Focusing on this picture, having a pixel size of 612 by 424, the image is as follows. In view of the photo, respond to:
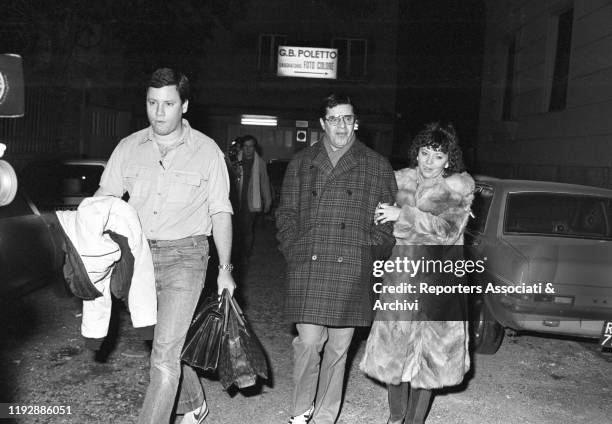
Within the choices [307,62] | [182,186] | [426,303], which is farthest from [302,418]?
[307,62]

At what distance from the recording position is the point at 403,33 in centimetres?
2475

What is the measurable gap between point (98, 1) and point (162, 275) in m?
9.77

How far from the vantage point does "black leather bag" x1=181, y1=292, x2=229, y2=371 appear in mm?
3361

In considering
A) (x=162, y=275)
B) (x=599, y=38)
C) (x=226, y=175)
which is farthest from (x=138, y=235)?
(x=599, y=38)

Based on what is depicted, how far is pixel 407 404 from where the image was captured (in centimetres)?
399

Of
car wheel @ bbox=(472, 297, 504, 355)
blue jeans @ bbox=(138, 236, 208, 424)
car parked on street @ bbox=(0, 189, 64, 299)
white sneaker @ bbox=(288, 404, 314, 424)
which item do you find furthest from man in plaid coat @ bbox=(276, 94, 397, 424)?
car parked on street @ bbox=(0, 189, 64, 299)

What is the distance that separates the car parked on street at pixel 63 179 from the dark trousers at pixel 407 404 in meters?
4.78

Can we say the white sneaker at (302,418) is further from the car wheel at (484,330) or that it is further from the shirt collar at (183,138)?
the car wheel at (484,330)

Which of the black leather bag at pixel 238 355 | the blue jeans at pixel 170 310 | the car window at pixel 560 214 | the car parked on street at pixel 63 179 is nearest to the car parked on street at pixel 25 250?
the car parked on street at pixel 63 179

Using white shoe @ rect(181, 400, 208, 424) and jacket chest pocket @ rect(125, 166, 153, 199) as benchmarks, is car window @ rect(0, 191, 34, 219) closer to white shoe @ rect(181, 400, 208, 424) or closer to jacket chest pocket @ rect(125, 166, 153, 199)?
jacket chest pocket @ rect(125, 166, 153, 199)

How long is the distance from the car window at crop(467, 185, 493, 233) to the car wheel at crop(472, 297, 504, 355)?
699 millimetres

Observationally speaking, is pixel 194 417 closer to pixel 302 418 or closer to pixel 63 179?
pixel 302 418

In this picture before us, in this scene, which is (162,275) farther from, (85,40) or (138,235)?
(85,40)

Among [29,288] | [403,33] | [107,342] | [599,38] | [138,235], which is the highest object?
[403,33]
